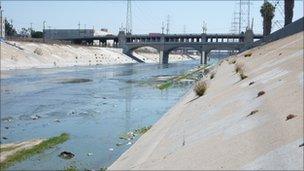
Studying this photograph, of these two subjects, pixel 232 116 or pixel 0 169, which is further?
pixel 0 169

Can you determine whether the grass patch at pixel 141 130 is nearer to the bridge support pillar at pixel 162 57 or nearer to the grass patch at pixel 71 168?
the grass patch at pixel 71 168

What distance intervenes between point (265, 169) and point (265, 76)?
16651 mm

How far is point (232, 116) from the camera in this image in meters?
16.8

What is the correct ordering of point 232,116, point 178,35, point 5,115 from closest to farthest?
point 232,116, point 5,115, point 178,35

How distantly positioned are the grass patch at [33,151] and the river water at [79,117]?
0.37 m

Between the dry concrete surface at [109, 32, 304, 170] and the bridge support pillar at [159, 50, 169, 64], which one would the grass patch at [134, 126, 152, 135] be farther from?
the bridge support pillar at [159, 50, 169, 64]

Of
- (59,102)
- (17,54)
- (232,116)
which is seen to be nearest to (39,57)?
(17,54)

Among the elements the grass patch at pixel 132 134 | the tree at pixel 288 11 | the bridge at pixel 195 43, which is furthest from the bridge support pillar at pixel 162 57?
the grass patch at pixel 132 134

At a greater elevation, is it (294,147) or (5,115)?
(294,147)

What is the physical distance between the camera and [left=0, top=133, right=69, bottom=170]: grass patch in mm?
20656

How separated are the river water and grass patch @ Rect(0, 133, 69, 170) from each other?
37 cm

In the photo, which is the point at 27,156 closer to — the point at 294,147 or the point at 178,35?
the point at 294,147

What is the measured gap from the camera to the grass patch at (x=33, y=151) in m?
20.7

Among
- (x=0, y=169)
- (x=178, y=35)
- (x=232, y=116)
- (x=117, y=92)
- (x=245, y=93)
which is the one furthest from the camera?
(x=178, y=35)
